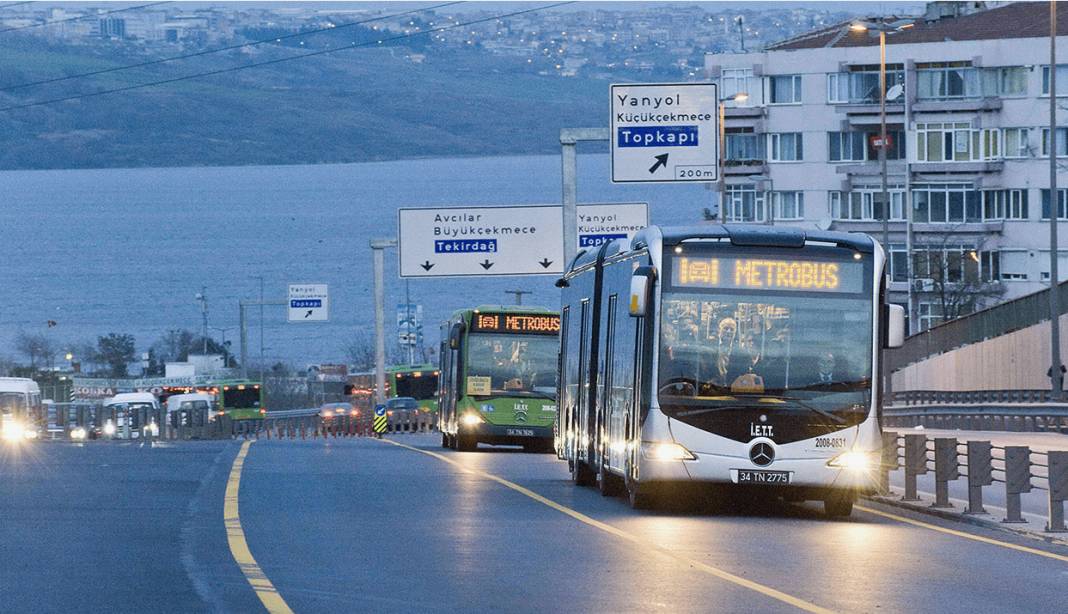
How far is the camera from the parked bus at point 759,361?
2111 centimetres

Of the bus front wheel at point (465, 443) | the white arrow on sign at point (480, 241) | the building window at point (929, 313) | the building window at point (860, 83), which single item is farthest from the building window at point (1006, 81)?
the bus front wheel at point (465, 443)

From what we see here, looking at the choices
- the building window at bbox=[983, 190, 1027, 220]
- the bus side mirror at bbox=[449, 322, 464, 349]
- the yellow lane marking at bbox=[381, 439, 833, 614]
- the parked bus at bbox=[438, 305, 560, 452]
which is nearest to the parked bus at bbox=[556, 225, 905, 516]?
the yellow lane marking at bbox=[381, 439, 833, 614]

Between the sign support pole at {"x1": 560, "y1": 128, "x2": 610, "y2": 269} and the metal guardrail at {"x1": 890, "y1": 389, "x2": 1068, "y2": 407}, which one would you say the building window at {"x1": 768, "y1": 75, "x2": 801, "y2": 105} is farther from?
the sign support pole at {"x1": 560, "y1": 128, "x2": 610, "y2": 269}

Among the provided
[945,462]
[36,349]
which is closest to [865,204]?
[36,349]

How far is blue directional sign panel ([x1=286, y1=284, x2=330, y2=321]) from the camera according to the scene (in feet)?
298

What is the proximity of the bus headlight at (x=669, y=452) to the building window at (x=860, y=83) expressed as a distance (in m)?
76.0

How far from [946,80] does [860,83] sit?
405cm

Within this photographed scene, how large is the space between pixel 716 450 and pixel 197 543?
6.18 m

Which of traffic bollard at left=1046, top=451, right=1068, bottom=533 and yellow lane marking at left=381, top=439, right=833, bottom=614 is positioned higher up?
traffic bollard at left=1046, top=451, right=1068, bottom=533

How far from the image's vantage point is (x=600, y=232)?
50.9 m

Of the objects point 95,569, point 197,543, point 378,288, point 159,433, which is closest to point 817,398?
point 197,543

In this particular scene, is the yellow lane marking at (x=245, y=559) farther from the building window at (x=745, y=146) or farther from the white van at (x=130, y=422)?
the building window at (x=745, y=146)

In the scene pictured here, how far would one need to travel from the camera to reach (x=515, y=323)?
148 feet

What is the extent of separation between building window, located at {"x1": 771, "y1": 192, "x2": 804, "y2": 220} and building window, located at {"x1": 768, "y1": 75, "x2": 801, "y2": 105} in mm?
4347
